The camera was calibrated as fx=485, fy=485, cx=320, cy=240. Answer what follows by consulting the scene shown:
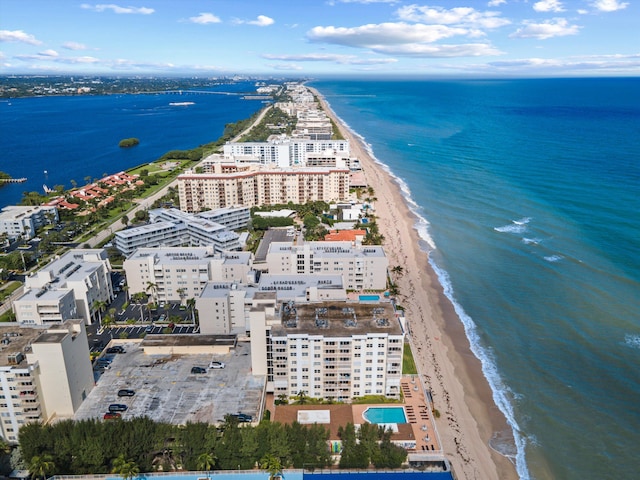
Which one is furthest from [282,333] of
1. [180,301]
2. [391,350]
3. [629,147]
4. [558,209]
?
[629,147]

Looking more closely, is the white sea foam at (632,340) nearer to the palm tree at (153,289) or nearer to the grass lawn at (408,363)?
the grass lawn at (408,363)

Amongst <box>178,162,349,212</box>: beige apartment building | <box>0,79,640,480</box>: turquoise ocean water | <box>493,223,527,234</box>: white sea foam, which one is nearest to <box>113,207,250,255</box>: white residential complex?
<box>178,162,349,212</box>: beige apartment building

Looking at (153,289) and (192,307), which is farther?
(153,289)

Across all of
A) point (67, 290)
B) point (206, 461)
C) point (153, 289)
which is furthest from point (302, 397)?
point (67, 290)

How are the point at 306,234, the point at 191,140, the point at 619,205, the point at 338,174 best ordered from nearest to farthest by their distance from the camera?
the point at 306,234 → the point at 619,205 → the point at 338,174 → the point at 191,140

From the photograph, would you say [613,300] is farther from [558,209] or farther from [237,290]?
[237,290]

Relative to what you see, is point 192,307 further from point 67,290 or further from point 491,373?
point 491,373
